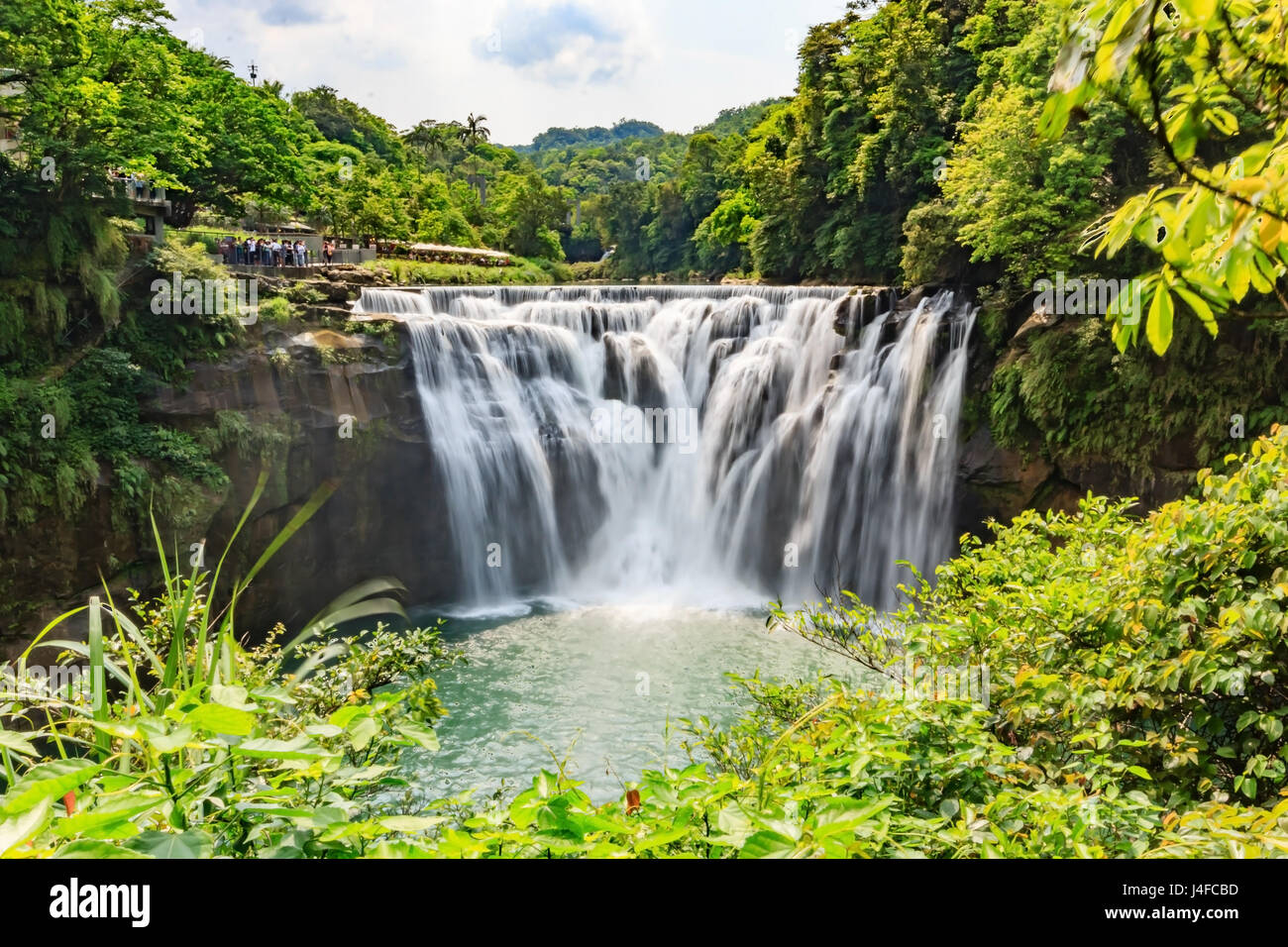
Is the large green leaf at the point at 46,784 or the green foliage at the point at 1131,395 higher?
the green foliage at the point at 1131,395

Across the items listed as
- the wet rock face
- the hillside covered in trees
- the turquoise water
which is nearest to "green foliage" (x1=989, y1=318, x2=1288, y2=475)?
the hillside covered in trees

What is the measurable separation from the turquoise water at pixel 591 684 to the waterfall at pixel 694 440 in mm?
1949

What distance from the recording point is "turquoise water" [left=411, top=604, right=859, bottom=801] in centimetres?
973

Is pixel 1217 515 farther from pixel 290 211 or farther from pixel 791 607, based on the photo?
pixel 290 211

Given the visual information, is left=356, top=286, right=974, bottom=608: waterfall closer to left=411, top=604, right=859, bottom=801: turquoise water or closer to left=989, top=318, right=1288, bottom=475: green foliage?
left=989, top=318, right=1288, bottom=475: green foliage

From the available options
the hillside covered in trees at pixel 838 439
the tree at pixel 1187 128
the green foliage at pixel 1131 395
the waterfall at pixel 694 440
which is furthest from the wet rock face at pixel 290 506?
the tree at pixel 1187 128

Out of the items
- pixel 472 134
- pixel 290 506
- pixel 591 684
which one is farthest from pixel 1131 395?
pixel 472 134

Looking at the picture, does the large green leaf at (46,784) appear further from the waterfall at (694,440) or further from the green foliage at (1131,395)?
the waterfall at (694,440)

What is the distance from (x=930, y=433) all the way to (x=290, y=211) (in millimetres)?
32195

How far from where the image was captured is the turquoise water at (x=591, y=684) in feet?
31.9

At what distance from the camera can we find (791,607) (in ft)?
53.4

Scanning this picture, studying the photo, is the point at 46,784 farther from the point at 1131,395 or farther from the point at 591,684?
the point at 1131,395

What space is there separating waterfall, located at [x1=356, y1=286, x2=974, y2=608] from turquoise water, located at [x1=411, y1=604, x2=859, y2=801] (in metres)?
1.95

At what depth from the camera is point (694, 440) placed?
18922mm
